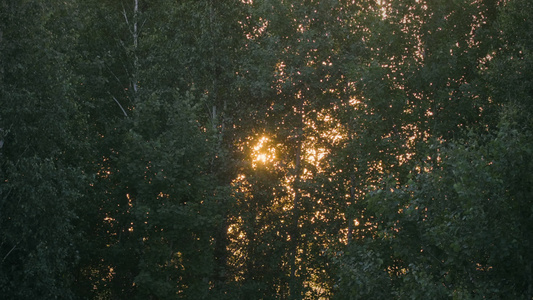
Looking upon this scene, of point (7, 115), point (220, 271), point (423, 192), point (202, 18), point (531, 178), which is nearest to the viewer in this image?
point (531, 178)

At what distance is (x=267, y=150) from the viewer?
80.9 feet

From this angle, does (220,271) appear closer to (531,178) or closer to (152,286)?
(152,286)

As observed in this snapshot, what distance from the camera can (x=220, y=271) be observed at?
73.8ft

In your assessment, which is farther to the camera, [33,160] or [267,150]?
[267,150]

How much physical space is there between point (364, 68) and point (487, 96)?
12.9 ft

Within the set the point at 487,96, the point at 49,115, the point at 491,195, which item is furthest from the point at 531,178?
the point at 49,115

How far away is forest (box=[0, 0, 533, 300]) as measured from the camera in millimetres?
11766

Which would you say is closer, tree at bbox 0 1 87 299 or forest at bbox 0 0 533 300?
forest at bbox 0 0 533 300

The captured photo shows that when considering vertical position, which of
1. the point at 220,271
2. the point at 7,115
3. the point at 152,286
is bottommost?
the point at 152,286

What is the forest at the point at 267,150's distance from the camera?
11.8 metres

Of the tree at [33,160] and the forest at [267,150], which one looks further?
the tree at [33,160]

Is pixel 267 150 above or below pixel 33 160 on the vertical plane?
above

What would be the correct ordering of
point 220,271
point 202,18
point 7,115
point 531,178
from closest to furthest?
1. point 531,178
2. point 7,115
3. point 220,271
4. point 202,18

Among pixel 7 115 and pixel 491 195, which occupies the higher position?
pixel 7 115
